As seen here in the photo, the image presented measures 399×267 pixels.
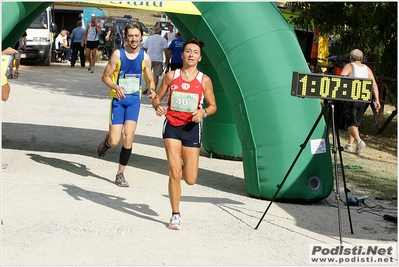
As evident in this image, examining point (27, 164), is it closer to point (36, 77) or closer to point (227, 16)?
point (227, 16)

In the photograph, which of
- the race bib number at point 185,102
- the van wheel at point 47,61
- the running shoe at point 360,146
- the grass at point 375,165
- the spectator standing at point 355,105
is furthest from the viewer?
the van wheel at point 47,61

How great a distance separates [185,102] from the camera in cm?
709

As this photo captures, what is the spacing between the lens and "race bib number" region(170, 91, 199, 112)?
23.3 ft

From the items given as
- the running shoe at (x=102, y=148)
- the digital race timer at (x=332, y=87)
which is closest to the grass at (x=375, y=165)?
the digital race timer at (x=332, y=87)

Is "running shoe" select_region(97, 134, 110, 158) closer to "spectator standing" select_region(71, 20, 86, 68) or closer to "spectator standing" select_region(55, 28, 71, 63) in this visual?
"spectator standing" select_region(71, 20, 86, 68)

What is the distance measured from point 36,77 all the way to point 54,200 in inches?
618

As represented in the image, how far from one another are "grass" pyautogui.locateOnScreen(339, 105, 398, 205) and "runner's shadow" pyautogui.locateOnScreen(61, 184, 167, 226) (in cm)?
324

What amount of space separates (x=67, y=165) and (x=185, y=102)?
11.7 feet

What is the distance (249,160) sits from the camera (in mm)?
8633

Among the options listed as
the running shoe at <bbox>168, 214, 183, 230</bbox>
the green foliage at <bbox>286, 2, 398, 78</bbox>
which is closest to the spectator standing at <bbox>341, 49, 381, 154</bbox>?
the green foliage at <bbox>286, 2, 398, 78</bbox>

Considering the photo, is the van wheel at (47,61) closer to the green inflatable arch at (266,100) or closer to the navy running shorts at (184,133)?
the green inflatable arch at (266,100)

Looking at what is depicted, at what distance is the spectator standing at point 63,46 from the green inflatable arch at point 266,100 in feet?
69.9

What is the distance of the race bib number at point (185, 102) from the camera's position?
7.10 metres

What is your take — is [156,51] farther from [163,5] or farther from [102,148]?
[163,5]
